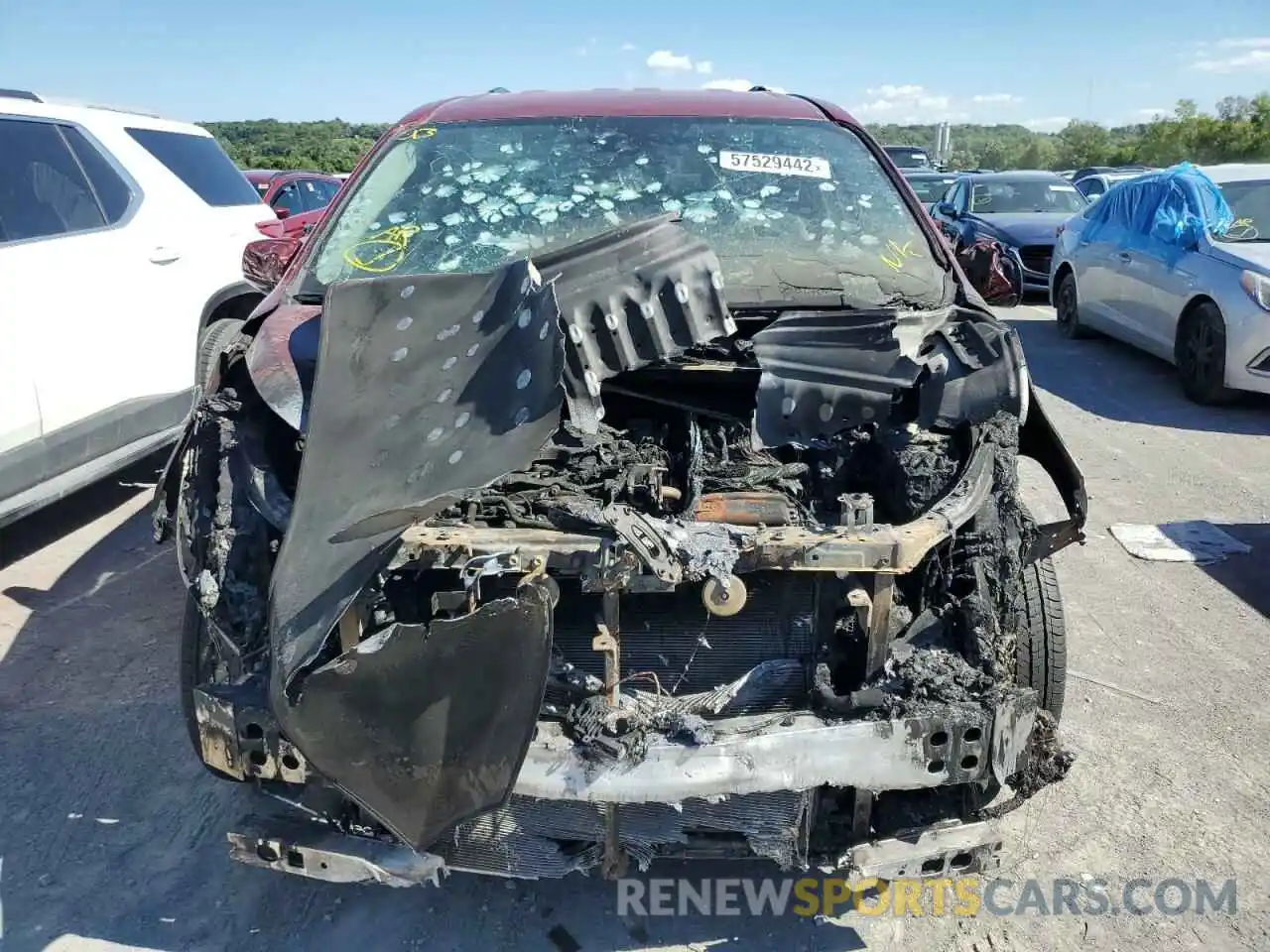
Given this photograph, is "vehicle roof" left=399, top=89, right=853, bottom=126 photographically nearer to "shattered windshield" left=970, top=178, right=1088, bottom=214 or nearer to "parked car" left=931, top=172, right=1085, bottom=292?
"parked car" left=931, top=172, right=1085, bottom=292

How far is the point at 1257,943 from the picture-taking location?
235 cm

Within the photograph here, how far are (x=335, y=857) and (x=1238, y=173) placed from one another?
832cm

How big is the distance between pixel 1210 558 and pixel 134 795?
4.49m

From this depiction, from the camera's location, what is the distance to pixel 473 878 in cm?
256

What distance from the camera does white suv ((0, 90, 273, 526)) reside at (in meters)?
4.08

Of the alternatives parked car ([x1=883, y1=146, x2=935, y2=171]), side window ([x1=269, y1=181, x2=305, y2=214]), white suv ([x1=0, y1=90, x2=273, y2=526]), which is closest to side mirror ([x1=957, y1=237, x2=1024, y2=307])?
white suv ([x1=0, y1=90, x2=273, y2=526])

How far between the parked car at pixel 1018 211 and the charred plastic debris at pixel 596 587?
8698mm

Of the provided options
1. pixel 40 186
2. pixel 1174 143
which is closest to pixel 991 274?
pixel 40 186

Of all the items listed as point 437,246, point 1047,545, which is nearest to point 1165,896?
point 1047,545

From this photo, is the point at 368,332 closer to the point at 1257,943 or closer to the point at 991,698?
the point at 991,698

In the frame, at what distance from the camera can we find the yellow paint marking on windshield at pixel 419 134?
11.5 feet

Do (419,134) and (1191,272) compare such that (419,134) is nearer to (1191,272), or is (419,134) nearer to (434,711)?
(434,711)

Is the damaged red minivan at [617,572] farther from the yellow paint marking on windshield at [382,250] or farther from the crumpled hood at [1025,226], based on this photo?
the crumpled hood at [1025,226]

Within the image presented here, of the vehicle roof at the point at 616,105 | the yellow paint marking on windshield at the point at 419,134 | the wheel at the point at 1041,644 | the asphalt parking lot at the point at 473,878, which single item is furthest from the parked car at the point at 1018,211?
the wheel at the point at 1041,644
